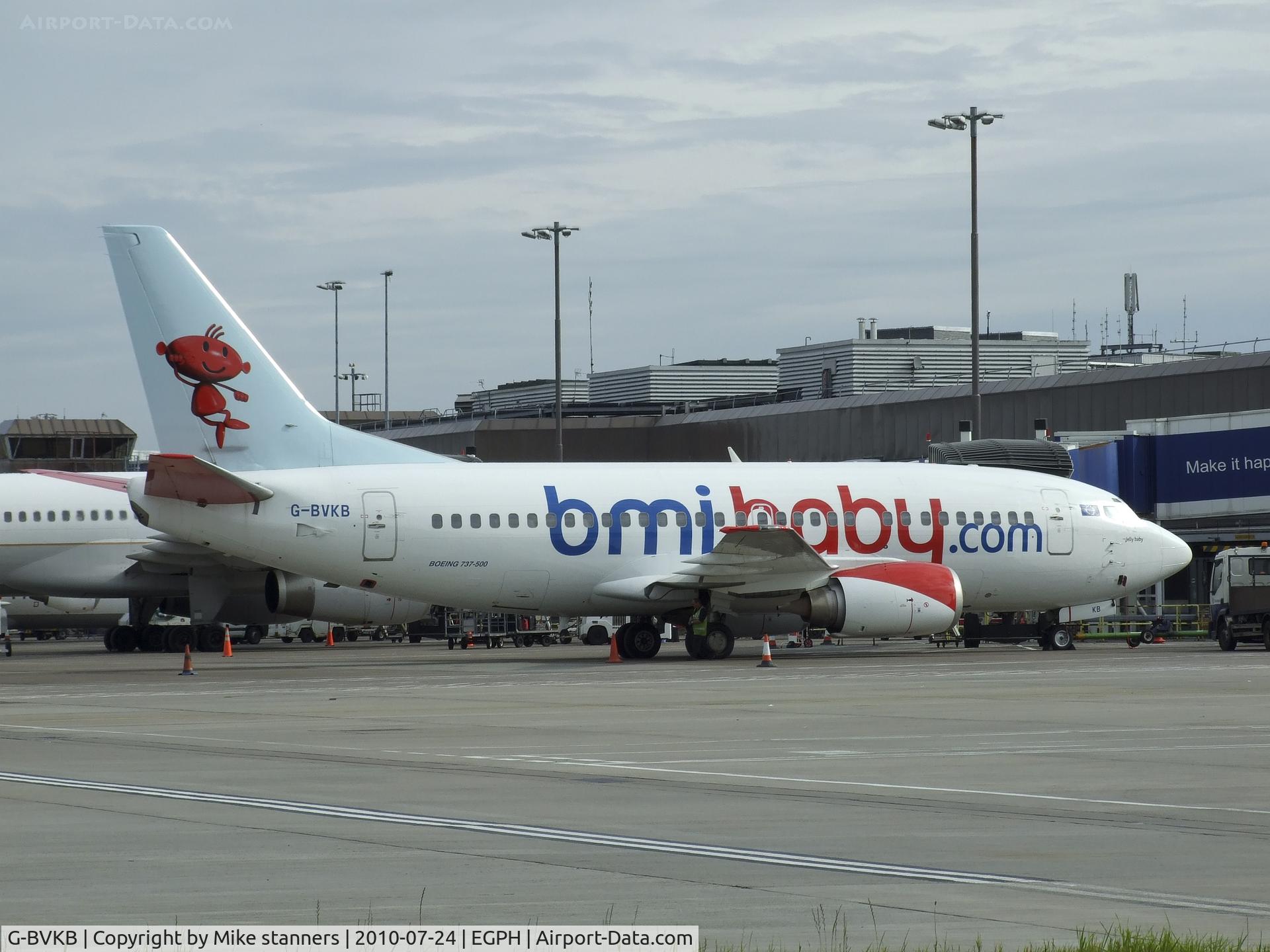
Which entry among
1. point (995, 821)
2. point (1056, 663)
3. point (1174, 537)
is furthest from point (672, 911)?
point (1174, 537)

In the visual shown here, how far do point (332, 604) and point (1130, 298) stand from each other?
65.0m

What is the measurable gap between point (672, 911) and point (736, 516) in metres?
27.9

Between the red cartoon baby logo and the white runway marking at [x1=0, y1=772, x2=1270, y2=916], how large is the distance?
832 inches

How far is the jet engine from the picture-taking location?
40.8m

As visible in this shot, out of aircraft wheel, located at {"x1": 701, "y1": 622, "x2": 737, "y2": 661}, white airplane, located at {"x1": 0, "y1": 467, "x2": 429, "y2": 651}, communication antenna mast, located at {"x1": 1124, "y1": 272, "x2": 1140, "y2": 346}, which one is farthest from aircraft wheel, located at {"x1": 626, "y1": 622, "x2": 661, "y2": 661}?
communication antenna mast, located at {"x1": 1124, "y1": 272, "x2": 1140, "y2": 346}

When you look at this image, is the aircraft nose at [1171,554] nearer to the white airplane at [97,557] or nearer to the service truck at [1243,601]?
the service truck at [1243,601]

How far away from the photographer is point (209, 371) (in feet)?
115

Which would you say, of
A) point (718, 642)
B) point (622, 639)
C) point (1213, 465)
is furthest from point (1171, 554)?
point (622, 639)

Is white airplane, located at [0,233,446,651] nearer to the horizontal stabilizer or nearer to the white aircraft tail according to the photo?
the horizontal stabilizer

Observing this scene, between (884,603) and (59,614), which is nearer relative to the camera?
(884,603)

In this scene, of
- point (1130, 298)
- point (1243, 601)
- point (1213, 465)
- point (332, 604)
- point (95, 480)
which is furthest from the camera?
point (1130, 298)

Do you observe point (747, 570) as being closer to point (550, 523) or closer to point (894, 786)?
point (550, 523)

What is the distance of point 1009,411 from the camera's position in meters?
65.4

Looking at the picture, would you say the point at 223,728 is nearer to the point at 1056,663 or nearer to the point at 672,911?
the point at 672,911
